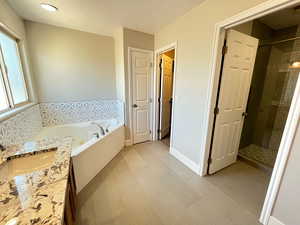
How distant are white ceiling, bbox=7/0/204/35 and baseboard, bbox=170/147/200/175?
7.48 feet

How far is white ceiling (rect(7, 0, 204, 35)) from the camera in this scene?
64.4 inches

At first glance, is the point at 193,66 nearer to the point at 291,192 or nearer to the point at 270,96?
the point at 291,192

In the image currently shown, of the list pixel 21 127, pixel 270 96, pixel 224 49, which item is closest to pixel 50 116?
pixel 21 127

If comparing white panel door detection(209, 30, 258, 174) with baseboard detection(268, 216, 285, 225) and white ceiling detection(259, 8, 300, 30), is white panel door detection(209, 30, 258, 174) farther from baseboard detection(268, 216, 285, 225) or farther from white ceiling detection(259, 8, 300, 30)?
baseboard detection(268, 216, 285, 225)

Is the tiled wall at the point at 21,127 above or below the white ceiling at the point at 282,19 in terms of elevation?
below

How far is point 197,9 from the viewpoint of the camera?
1688 millimetres

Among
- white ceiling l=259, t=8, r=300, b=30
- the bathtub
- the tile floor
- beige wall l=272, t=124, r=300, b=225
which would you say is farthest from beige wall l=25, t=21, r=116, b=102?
beige wall l=272, t=124, r=300, b=225

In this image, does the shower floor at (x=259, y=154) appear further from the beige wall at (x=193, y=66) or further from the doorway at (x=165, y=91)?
the doorway at (x=165, y=91)

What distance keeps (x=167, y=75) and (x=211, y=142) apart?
1.79 metres

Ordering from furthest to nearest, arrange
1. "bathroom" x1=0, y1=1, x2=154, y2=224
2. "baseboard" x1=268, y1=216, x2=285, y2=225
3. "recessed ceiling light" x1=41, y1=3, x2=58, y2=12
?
"recessed ceiling light" x1=41, y1=3, x2=58, y2=12 < "bathroom" x1=0, y1=1, x2=154, y2=224 < "baseboard" x1=268, y1=216, x2=285, y2=225

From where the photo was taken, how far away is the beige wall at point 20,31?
5.13 feet

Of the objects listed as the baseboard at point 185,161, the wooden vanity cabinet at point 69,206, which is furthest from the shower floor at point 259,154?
the wooden vanity cabinet at point 69,206

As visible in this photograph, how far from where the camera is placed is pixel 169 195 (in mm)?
1611

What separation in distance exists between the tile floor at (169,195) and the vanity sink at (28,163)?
0.72m
